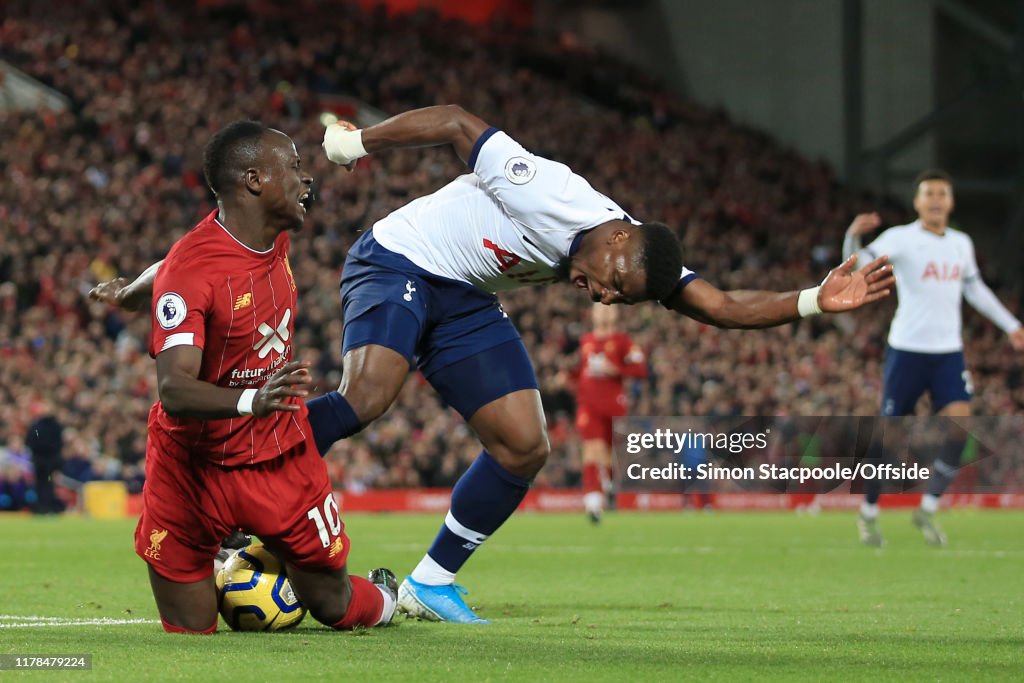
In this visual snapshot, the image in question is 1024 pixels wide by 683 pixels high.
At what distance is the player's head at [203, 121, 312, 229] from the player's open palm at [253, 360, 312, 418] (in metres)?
0.88

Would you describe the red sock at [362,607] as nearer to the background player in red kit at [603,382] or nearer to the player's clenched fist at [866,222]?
the player's clenched fist at [866,222]

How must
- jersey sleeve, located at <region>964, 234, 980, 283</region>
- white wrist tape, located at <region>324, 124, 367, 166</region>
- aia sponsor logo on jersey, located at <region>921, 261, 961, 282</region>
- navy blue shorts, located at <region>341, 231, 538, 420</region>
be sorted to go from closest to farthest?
white wrist tape, located at <region>324, 124, 367, 166</region> < navy blue shorts, located at <region>341, 231, 538, 420</region> < aia sponsor logo on jersey, located at <region>921, 261, 961, 282</region> < jersey sleeve, located at <region>964, 234, 980, 283</region>

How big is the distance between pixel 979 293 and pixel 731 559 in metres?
3.17

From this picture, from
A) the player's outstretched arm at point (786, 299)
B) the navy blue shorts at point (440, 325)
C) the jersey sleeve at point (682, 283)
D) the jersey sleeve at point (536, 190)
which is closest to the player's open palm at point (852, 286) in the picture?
the player's outstretched arm at point (786, 299)

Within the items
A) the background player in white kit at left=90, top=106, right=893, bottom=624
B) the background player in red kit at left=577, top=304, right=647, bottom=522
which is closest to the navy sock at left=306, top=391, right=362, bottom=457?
the background player in white kit at left=90, top=106, right=893, bottom=624

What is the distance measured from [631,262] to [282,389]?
1.52m

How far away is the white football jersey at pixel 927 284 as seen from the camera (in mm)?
11586

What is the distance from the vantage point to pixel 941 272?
1170 cm

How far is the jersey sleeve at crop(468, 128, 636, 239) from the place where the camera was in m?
5.92

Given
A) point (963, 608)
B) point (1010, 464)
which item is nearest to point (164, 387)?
point (963, 608)

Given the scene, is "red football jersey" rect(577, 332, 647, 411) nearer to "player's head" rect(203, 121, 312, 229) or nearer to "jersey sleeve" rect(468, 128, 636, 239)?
"jersey sleeve" rect(468, 128, 636, 239)

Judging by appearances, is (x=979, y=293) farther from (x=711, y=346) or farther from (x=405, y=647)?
(x=711, y=346)

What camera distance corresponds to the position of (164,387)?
5090mm

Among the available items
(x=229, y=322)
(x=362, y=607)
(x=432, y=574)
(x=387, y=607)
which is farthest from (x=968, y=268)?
(x=229, y=322)
